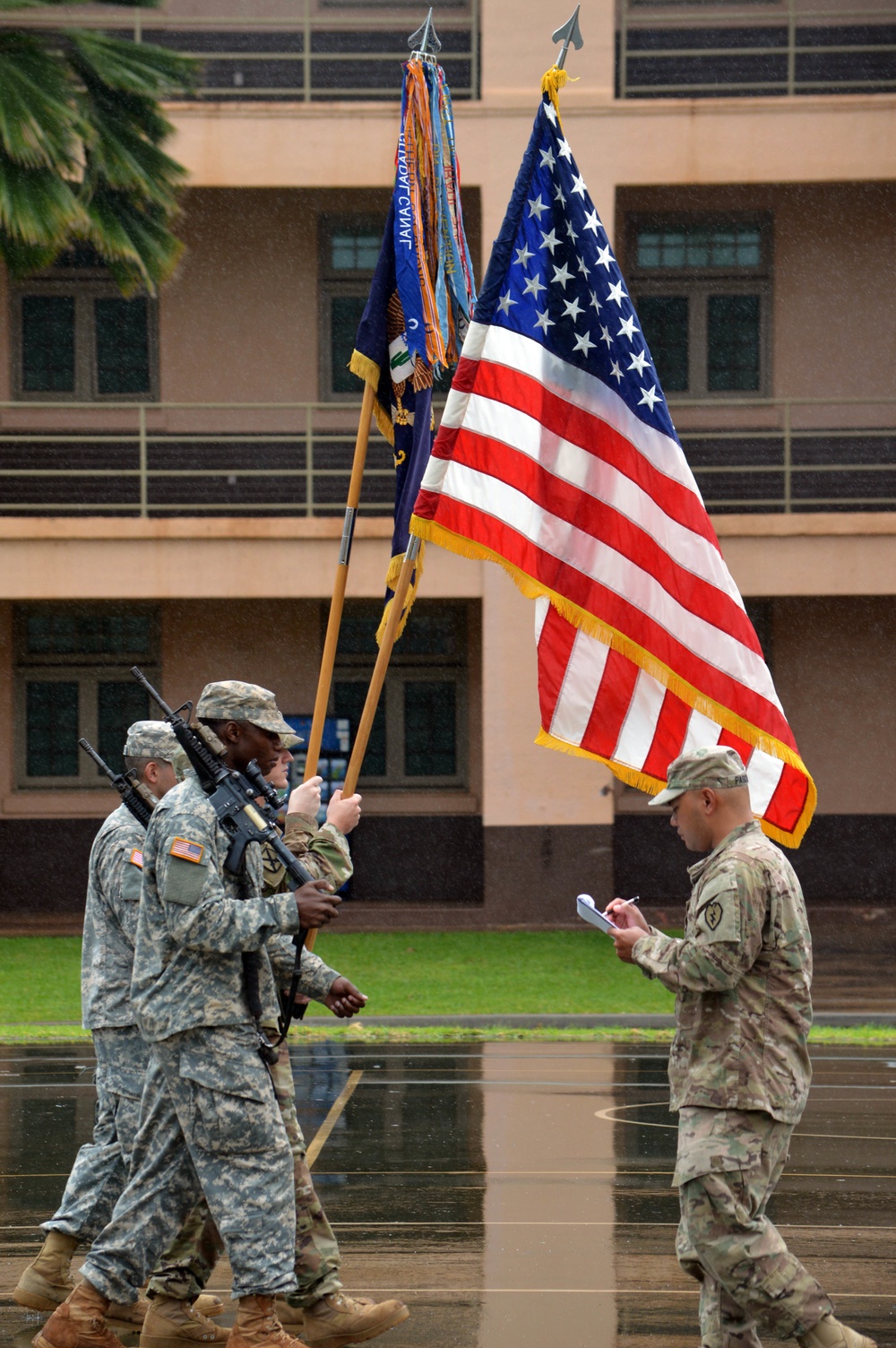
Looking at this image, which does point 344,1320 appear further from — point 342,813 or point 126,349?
point 126,349

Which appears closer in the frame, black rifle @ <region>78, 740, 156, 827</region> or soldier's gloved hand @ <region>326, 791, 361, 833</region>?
soldier's gloved hand @ <region>326, 791, 361, 833</region>

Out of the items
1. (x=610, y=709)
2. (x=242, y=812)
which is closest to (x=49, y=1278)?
(x=242, y=812)

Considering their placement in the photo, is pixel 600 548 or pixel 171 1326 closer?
pixel 171 1326

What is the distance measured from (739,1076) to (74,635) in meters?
18.1

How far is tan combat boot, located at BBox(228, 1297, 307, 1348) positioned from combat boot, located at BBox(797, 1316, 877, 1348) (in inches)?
60.3

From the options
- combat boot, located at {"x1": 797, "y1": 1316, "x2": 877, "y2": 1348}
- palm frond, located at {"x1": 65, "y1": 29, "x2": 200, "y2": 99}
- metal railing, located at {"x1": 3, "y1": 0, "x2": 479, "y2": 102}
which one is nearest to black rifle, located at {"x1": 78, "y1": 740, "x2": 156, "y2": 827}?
combat boot, located at {"x1": 797, "y1": 1316, "x2": 877, "y2": 1348}

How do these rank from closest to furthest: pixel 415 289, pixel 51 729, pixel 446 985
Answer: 1. pixel 415 289
2. pixel 446 985
3. pixel 51 729

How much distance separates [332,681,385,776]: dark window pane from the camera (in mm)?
21828

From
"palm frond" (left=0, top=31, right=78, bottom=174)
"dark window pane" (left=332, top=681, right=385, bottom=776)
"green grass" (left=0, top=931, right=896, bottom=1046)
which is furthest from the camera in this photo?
"dark window pane" (left=332, top=681, right=385, bottom=776)

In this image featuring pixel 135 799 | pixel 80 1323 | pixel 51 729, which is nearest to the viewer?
pixel 80 1323

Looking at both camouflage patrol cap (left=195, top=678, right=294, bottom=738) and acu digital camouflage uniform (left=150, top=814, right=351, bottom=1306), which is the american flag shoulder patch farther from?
acu digital camouflage uniform (left=150, top=814, right=351, bottom=1306)

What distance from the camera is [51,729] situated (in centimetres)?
2203

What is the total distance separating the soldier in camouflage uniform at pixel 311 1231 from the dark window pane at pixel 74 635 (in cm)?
1630

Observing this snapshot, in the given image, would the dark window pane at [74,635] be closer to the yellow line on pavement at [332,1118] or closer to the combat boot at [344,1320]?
the yellow line on pavement at [332,1118]
